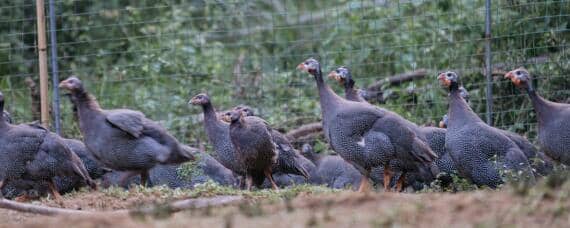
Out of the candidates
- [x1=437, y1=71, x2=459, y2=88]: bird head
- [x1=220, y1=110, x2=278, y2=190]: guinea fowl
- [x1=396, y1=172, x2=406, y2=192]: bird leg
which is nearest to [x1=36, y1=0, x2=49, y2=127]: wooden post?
[x1=220, y1=110, x2=278, y2=190]: guinea fowl

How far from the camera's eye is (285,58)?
13.9 m

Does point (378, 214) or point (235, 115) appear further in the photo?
point (235, 115)

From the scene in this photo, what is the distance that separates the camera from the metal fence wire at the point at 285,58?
40.4 ft

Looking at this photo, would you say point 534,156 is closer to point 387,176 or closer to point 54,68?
point 387,176

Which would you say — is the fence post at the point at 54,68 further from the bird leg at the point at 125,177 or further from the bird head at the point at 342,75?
the bird head at the point at 342,75

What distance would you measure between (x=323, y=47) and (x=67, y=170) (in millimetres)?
5130

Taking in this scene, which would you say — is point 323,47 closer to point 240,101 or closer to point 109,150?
point 240,101

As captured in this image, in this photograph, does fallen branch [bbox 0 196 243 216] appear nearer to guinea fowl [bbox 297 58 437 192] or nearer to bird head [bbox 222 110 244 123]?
guinea fowl [bbox 297 58 437 192]

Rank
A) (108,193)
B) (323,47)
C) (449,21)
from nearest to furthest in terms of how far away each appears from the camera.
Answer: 1. (108,193)
2. (449,21)
3. (323,47)

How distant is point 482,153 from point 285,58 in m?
4.89

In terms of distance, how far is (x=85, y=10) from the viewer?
46.4 ft

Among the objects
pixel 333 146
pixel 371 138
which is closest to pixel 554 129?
pixel 371 138

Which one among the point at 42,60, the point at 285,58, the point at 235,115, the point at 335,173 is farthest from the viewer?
the point at 285,58

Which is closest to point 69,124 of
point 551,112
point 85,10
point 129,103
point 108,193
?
point 129,103
